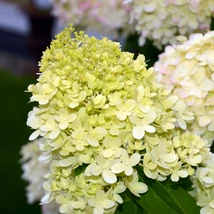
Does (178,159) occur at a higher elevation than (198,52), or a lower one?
lower

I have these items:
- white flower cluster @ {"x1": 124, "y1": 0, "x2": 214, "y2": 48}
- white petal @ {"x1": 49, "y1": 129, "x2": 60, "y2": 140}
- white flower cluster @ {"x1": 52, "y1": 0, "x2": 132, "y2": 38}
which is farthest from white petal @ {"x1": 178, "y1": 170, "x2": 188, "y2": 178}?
white flower cluster @ {"x1": 52, "y1": 0, "x2": 132, "y2": 38}

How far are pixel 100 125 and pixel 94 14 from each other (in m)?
0.60

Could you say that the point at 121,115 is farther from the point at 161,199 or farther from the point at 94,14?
the point at 94,14

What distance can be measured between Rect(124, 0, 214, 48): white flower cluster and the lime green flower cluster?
0.19 metres

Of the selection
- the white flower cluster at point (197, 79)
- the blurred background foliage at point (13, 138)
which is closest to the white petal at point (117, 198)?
the white flower cluster at point (197, 79)

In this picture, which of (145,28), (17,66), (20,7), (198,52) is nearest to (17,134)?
(145,28)

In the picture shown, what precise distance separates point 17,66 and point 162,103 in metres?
3.16

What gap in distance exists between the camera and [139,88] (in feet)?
1.47

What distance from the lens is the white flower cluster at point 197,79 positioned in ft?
1.78

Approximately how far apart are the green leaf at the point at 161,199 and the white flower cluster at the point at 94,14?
508 mm

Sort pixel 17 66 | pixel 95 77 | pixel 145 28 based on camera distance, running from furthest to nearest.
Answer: pixel 17 66 → pixel 145 28 → pixel 95 77

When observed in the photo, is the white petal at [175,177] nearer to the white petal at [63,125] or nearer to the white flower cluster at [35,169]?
the white petal at [63,125]

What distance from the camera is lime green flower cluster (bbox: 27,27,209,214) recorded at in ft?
1.44

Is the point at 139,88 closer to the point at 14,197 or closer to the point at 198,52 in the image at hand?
the point at 198,52
